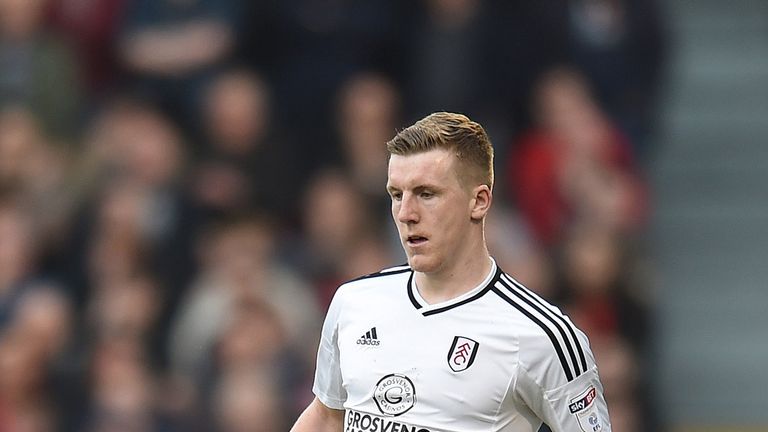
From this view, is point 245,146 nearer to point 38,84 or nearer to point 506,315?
point 38,84

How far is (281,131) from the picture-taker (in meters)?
10.6

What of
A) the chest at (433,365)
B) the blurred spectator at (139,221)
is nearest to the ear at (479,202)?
the chest at (433,365)

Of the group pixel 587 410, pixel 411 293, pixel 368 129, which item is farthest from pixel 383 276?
Result: pixel 368 129

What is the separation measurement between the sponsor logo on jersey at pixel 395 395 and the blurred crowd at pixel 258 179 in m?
4.40

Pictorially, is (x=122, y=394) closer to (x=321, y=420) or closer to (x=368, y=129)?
(x=368, y=129)

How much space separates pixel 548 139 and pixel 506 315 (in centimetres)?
578

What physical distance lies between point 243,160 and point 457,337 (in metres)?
5.66

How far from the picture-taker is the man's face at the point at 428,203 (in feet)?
16.0

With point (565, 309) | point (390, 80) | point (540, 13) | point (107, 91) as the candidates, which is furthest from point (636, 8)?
point (107, 91)

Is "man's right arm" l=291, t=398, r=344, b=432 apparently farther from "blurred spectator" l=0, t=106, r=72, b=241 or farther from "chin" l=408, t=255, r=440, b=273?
"blurred spectator" l=0, t=106, r=72, b=241

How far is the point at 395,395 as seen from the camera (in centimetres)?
492

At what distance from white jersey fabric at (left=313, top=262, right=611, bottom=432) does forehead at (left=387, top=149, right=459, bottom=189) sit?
378mm

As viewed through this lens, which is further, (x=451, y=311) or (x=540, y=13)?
(x=540, y=13)

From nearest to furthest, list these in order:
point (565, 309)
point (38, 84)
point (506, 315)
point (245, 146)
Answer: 1. point (506, 315)
2. point (565, 309)
3. point (245, 146)
4. point (38, 84)
